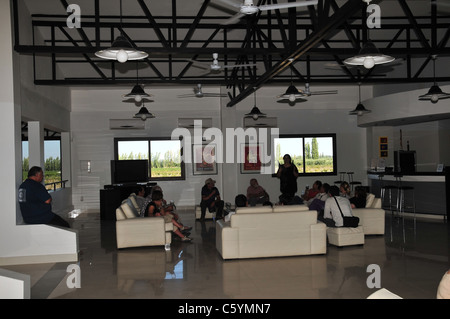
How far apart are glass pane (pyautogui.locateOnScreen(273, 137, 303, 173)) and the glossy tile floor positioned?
21.8 feet

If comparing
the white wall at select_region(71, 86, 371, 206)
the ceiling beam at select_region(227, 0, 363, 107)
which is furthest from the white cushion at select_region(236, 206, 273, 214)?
the white wall at select_region(71, 86, 371, 206)

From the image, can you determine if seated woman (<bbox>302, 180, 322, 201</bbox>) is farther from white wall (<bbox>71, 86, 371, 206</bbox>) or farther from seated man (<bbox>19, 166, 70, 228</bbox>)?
seated man (<bbox>19, 166, 70, 228</bbox>)

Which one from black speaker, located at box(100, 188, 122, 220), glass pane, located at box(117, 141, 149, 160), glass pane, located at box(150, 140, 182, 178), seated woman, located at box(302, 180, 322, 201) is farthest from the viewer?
glass pane, located at box(150, 140, 182, 178)

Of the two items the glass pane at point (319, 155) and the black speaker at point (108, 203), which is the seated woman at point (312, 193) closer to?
the glass pane at point (319, 155)

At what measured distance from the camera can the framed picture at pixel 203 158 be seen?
49.5 ft

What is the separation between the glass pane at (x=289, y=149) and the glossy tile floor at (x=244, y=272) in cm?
664

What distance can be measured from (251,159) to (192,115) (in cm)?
250

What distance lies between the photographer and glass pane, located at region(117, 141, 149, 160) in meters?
14.9

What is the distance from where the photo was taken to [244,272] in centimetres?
627

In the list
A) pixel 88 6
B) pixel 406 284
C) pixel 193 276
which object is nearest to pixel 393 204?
pixel 406 284

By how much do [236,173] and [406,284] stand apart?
9780mm

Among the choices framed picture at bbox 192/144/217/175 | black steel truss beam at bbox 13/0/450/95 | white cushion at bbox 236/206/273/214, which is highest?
black steel truss beam at bbox 13/0/450/95

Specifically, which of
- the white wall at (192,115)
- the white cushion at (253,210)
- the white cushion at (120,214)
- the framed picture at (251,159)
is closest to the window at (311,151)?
the white wall at (192,115)

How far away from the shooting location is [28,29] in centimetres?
974
